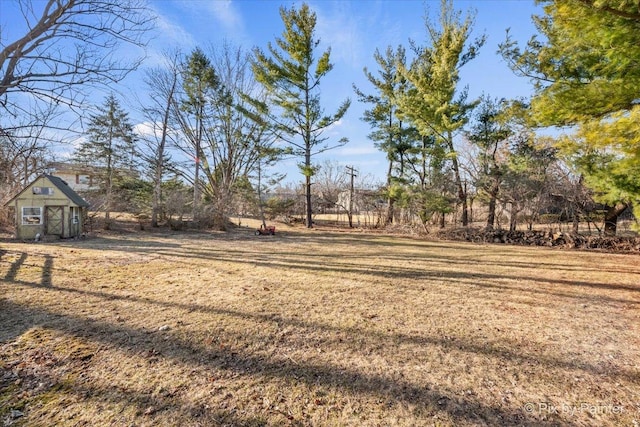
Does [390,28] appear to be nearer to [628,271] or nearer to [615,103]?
[615,103]

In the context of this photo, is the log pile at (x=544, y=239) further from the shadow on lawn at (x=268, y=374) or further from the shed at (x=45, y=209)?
the shed at (x=45, y=209)

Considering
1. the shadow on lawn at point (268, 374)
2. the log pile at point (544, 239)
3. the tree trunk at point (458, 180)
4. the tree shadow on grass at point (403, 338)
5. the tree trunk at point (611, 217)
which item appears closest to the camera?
the shadow on lawn at point (268, 374)

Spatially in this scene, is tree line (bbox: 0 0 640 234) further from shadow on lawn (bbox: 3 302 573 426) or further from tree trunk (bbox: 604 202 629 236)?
shadow on lawn (bbox: 3 302 573 426)

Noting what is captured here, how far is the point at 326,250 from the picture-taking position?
28.6 feet

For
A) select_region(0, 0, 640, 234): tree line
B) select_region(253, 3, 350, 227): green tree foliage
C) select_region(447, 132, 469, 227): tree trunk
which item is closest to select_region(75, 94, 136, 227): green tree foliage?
select_region(0, 0, 640, 234): tree line

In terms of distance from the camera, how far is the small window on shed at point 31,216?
385 inches

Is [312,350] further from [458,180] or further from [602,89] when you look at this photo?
[458,180]

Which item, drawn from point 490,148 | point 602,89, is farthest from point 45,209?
point 490,148

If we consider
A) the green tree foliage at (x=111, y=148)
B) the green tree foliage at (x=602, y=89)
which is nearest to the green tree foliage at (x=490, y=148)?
the green tree foliage at (x=602, y=89)

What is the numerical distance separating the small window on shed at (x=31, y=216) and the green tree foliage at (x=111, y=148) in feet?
14.8

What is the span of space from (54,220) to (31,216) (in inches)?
25.7

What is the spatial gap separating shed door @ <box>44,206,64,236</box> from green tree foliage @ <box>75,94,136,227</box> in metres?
4.33

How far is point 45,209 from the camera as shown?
1009 cm

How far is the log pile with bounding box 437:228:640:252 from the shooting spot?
9.62m
